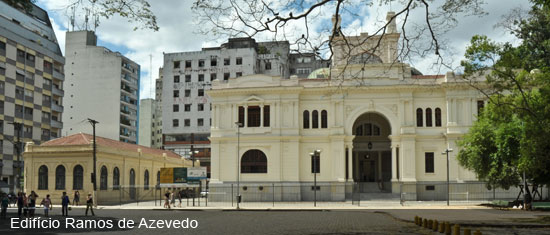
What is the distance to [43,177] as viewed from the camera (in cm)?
4744

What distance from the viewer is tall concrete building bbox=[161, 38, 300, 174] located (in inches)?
3214

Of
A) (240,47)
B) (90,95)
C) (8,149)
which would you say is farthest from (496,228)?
(90,95)

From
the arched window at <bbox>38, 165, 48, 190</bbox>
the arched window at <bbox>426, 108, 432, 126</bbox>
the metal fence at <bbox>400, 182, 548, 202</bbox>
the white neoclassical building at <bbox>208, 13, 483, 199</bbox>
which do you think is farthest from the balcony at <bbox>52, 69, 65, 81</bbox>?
the arched window at <bbox>426, 108, 432, 126</bbox>

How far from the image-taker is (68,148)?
154ft

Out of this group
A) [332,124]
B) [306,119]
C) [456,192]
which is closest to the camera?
[456,192]

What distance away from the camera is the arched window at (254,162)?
48.1m

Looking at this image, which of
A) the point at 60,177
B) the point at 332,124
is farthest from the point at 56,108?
the point at 332,124

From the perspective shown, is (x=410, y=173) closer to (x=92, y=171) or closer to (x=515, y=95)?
(x=515, y=95)

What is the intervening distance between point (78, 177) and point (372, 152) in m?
27.9

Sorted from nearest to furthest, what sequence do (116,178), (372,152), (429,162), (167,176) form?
1. (167,176)
2. (429,162)
3. (116,178)
4. (372,152)

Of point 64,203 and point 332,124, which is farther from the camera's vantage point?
point 332,124

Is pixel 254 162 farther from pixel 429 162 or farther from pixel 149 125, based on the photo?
pixel 149 125

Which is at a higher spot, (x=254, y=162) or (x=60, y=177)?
(x=254, y=162)

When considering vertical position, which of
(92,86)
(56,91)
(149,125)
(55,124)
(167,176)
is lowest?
(167,176)
